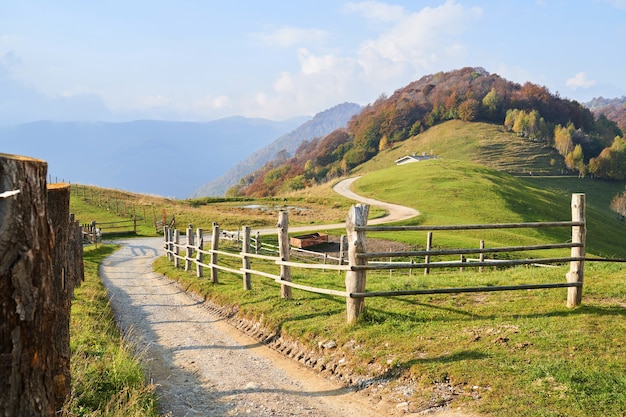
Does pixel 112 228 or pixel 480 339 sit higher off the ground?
pixel 480 339

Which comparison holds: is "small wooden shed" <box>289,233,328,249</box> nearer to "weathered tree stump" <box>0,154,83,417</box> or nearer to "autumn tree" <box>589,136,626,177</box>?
"weathered tree stump" <box>0,154,83,417</box>

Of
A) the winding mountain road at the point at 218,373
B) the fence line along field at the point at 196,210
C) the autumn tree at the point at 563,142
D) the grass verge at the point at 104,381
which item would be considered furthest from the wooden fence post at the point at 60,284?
the autumn tree at the point at 563,142

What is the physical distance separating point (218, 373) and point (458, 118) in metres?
137

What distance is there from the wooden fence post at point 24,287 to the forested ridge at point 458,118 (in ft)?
361

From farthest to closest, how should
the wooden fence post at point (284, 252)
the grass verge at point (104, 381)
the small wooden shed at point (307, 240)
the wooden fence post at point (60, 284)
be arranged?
the small wooden shed at point (307, 240) < the wooden fence post at point (284, 252) < the grass verge at point (104, 381) < the wooden fence post at point (60, 284)

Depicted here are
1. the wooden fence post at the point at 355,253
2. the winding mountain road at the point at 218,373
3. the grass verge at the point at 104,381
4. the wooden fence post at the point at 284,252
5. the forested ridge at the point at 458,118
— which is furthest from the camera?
the forested ridge at the point at 458,118

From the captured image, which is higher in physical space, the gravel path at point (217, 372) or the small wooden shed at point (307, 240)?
the small wooden shed at point (307, 240)

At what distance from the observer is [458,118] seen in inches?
5266

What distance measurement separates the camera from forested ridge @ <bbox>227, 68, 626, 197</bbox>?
117 m

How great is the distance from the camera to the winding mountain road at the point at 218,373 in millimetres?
6258

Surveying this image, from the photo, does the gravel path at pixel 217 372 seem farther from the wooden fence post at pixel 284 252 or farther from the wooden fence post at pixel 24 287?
the wooden fence post at pixel 24 287

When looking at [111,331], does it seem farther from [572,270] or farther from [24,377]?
→ [572,270]

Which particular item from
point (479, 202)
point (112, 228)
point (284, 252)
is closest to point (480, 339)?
point (284, 252)

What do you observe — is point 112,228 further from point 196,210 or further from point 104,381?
point 104,381
